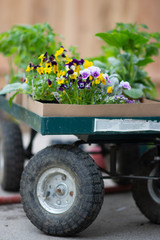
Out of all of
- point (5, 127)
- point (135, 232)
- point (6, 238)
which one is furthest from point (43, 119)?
point (5, 127)

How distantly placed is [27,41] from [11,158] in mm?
→ 1141

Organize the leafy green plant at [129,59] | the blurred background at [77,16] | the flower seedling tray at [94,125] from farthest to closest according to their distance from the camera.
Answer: the blurred background at [77,16]
the leafy green plant at [129,59]
the flower seedling tray at [94,125]

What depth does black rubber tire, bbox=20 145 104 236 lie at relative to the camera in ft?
9.45

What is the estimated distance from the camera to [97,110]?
9.55 feet

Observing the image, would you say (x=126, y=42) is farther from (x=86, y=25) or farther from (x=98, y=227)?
(x=86, y=25)

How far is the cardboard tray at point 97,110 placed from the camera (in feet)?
9.40

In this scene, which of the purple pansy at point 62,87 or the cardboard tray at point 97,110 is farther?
the purple pansy at point 62,87

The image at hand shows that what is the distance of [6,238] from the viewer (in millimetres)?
2967

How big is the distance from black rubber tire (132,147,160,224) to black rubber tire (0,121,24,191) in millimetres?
1023

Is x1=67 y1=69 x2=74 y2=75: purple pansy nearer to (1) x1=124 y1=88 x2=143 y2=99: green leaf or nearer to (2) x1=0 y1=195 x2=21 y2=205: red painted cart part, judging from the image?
(1) x1=124 y1=88 x2=143 y2=99: green leaf

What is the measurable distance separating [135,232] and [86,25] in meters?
5.26

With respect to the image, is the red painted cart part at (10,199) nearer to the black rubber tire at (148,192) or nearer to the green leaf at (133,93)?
the black rubber tire at (148,192)

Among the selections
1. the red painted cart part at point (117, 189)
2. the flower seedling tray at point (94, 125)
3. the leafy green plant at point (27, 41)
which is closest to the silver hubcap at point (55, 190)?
the flower seedling tray at point (94, 125)

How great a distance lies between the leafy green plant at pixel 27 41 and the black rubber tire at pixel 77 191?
142 cm
